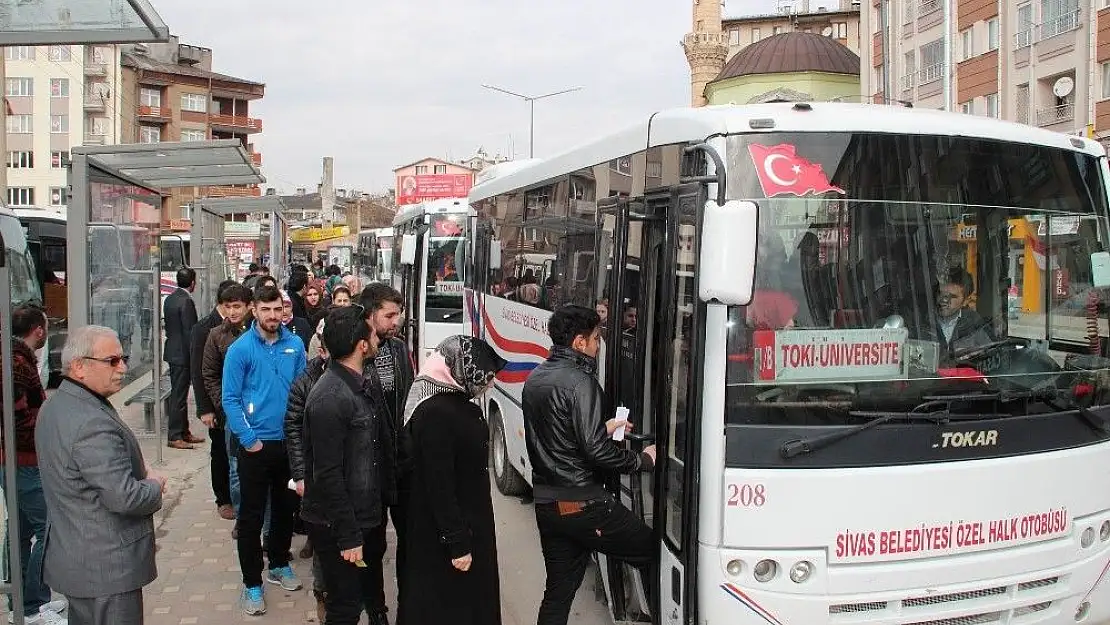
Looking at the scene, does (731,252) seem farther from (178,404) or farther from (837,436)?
(178,404)

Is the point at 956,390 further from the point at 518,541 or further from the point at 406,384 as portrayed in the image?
the point at 518,541

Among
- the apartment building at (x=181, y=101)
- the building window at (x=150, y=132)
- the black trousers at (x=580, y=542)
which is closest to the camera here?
the black trousers at (x=580, y=542)

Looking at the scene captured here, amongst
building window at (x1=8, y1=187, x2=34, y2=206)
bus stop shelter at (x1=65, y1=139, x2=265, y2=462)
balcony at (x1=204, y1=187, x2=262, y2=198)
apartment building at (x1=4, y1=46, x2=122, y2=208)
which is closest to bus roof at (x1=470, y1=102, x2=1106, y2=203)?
bus stop shelter at (x1=65, y1=139, x2=265, y2=462)

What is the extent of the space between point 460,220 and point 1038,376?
1481 cm

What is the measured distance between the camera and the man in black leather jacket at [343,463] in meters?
4.44

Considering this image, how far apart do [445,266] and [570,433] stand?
45.1ft

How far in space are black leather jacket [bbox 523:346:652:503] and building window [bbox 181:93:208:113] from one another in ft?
274

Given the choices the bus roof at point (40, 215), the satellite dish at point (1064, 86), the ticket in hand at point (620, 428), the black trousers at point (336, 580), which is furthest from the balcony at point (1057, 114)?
the black trousers at point (336, 580)

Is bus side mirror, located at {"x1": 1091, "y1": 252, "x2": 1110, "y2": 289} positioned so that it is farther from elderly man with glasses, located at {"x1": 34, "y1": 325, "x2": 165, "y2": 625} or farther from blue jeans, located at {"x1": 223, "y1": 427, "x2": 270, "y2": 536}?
blue jeans, located at {"x1": 223, "y1": 427, "x2": 270, "y2": 536}

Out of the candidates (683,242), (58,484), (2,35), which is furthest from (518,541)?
(2,35)

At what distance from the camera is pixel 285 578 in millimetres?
6270

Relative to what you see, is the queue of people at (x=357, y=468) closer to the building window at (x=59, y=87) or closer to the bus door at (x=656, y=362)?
the bus door at (x=656, y=362)

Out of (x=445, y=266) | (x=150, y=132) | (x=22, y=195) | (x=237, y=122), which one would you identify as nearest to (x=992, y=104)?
(x=445, y=266)

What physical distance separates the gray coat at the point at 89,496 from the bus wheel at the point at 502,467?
5.05m
